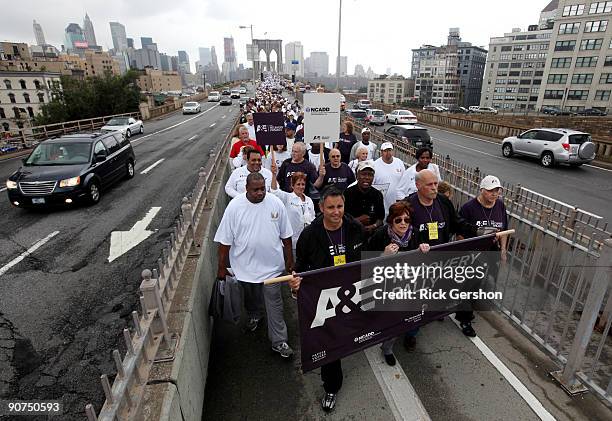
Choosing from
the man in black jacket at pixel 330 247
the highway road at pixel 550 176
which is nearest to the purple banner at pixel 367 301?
the man in black jacket at pixel 330 247

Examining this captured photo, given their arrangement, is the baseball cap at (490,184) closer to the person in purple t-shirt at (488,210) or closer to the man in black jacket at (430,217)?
the person in purple t-shirt at (488,210)

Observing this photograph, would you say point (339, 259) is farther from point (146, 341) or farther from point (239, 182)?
point (239, 182)

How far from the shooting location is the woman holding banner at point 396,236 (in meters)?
3.60

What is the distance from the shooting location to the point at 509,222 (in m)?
4.92

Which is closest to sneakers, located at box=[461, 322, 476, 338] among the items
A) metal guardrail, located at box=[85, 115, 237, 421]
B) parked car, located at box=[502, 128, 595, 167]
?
metal guardrail, located at box=[85, 115, 237, 421]

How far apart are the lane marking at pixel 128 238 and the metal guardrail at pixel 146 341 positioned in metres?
3.57

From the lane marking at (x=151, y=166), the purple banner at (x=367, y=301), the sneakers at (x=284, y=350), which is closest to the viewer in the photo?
the purple banner at (x=367, y=301)

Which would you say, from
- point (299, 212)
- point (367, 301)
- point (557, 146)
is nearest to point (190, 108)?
point (557, 146)

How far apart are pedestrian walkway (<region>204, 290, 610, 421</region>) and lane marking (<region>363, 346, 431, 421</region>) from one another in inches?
0.4

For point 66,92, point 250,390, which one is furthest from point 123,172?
point 66,92

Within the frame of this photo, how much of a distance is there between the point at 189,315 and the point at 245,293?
1.03 metres

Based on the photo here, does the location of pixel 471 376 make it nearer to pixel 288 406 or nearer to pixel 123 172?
pixel 288 406

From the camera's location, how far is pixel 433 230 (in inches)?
160

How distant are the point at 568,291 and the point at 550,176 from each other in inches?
544
